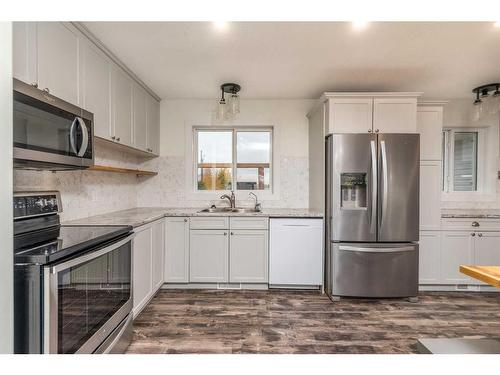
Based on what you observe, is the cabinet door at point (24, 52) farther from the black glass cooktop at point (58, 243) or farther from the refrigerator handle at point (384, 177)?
the refrigerator handle at point (384, 177)

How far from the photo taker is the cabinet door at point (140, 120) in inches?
111

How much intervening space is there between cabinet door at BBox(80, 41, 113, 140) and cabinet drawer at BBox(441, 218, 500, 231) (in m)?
3.51

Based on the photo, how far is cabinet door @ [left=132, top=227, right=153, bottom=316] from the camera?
228cm

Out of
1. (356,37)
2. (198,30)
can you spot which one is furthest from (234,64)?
(356,37)

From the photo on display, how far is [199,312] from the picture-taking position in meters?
2.53

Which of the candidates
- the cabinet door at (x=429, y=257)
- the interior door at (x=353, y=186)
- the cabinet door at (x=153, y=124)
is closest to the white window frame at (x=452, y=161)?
the cabinet door at (x=429, y=257)

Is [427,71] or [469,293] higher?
[427,71]

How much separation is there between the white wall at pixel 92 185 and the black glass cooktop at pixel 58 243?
1.32 feet

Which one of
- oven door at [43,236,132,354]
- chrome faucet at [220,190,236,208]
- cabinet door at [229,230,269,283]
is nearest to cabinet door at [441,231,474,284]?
cabinet door at [229,230,269,283]

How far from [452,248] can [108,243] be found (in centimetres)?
341

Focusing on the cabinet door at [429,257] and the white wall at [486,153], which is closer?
the cabinet door at [429,257]

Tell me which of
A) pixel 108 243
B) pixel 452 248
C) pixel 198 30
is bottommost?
pixel 452 248

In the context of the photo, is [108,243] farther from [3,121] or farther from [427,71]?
[427,71]

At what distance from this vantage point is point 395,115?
2842 millimetres
